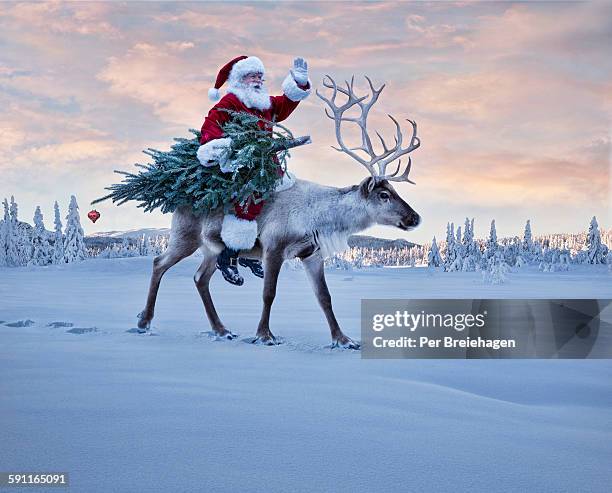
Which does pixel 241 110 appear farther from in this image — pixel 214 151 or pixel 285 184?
pixel 285 184

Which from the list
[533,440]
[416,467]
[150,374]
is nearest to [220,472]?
[416,467]

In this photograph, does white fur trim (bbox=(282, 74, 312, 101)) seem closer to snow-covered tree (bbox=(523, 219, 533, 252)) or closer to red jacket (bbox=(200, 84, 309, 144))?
red jacket (bbox=(200, 84, 309, 144))

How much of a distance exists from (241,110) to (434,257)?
28.1 metres

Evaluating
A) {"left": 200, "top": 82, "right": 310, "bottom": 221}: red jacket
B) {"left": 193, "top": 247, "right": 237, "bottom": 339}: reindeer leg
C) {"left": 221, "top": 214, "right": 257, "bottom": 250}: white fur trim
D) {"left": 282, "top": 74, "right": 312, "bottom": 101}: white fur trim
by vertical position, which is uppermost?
{"left": 282, "top": 74, "right": 312, "bottom": 101}: white fur trim

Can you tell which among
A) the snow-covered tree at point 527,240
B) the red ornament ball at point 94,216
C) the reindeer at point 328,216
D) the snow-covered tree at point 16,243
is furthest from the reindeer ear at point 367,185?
the snow-covered tree at point 527,240

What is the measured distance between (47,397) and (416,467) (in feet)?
6.70

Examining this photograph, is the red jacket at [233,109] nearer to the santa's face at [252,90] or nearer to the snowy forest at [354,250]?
the santa's face at [252,90]

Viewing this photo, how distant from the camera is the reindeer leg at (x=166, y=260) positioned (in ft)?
21.3

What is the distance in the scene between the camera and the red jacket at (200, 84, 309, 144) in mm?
5949

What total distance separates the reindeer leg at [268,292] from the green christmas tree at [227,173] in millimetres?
583

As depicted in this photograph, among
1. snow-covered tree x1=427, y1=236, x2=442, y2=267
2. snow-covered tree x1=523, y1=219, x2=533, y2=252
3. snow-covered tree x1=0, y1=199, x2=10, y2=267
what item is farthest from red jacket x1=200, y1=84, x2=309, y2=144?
snow-covered tree x1=523, y1=219, x2=533, y2=252

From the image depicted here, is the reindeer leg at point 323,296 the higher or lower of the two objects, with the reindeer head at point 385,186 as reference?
lower

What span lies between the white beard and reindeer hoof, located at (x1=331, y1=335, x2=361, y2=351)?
2.42 meters

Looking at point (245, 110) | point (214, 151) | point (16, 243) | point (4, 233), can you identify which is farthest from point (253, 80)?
point (16, 243)
